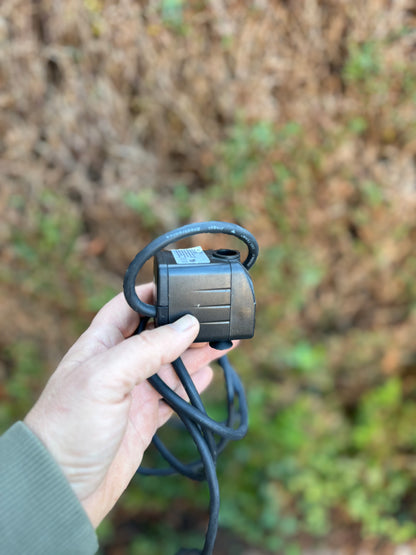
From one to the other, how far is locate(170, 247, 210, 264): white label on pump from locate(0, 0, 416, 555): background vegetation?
2.29ft

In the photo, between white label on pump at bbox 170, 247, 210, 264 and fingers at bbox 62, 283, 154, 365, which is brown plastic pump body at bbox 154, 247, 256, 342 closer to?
white label on pump at bbox 170, 247, 210, 264

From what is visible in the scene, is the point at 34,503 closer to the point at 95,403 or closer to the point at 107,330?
the point at 95,403

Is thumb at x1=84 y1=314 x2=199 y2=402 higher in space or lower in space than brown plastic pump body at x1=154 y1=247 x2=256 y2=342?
lower

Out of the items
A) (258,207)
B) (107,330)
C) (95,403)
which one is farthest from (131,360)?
(258,207)

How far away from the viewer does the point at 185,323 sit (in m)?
0.80

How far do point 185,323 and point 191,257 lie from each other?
0.46ft

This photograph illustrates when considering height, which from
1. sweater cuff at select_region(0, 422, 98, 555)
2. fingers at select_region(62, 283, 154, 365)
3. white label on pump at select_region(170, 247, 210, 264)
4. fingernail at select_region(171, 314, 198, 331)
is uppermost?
white label on pump at select_region(170, 247, 210, 264)

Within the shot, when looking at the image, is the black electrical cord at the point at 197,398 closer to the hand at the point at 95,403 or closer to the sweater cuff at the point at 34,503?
the hand at the point at 95,403

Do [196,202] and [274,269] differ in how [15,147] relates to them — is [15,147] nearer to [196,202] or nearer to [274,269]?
[196,202]

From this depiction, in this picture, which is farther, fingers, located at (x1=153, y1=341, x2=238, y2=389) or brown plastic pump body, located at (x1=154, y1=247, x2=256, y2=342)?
fingers, located at (x1=153, y1=341, x2=238, y2=389)

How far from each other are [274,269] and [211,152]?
1.67ft

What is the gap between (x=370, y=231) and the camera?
1.66 meters

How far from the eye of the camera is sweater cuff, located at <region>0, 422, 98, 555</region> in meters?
0.73

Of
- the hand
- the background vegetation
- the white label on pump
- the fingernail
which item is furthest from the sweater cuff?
the background vegetation
